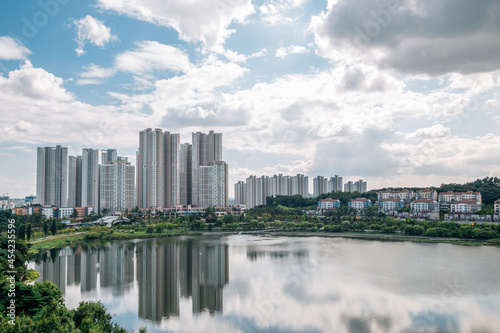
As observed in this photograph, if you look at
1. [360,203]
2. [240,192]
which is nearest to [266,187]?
[240,192]

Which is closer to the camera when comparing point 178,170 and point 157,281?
point 157,281

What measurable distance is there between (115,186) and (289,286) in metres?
21.3

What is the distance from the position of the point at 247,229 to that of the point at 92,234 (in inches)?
363

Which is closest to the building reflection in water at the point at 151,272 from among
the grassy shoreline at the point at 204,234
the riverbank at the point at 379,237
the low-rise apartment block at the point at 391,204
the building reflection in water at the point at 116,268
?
the building reflection in water at the point at 116,268

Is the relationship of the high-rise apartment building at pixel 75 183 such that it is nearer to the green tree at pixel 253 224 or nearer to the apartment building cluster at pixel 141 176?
the apartment building cluster at pixel 141 176

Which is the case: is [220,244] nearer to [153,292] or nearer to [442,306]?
[153,292]

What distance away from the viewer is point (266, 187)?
3834 centimetres

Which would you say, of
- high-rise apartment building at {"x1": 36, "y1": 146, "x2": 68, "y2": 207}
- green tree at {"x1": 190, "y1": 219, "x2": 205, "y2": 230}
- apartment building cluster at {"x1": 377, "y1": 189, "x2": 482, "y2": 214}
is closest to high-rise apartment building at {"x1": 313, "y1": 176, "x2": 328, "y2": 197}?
apartment building cluster at {"x1": 377, "y1": 189, "x2": 482, "y2": 214}

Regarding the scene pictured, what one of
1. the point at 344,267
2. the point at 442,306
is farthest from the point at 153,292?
the point at 442,306

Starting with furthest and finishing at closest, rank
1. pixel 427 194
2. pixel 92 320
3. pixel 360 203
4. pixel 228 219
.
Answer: pixel 360 203
pixel 427 194
pixel 228 219
pixel 92 320

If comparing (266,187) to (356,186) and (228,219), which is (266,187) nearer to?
(356,186)

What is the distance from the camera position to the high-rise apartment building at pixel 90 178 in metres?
28.7

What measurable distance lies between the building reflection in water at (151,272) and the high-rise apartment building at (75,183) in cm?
1604

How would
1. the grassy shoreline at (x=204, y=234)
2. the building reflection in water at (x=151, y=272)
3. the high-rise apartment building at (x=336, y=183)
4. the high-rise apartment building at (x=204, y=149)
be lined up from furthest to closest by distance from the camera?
the high-rise apartment building at (x=336, y=183), the high-rise apartment building at (x=204, y=149), the grassy shoreline at (x=204, y=234), the building reflection in water at (x=151, y=272)
